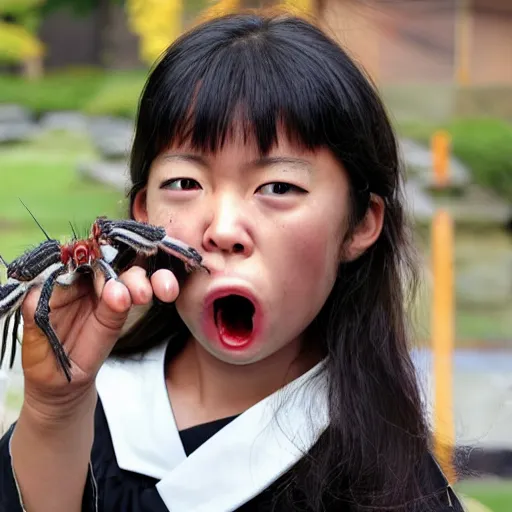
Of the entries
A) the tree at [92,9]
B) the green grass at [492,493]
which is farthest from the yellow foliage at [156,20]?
the green grass at [492,493]

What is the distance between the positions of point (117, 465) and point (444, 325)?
241 centimetres

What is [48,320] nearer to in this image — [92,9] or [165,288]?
[165,288]

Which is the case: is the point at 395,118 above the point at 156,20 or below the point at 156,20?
below

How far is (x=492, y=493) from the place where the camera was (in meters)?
3.49

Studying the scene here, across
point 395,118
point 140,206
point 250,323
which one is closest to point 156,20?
point 395,118

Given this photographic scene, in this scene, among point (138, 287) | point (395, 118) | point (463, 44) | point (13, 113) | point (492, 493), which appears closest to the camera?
point (138, 287)

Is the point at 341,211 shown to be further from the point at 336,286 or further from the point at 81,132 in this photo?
the point at 81,132

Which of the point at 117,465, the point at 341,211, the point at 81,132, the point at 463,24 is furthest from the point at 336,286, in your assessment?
the point at 81,132

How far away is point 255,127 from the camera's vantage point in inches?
49.2

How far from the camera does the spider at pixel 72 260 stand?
3.54 ft

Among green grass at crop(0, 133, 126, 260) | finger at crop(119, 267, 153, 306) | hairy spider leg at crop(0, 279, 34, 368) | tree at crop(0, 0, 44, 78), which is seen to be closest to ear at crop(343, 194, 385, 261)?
finger at crop(119, 267, 153, 306)

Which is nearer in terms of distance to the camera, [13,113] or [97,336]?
[97,336]

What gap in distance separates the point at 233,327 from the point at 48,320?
0.88ft

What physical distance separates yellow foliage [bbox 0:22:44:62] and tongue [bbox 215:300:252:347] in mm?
7451
